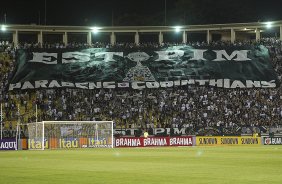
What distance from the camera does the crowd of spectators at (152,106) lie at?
205 ft

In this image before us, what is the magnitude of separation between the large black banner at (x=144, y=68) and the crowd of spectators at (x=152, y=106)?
1141 millimetres

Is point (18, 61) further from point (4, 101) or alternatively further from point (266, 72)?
point (266, 72)

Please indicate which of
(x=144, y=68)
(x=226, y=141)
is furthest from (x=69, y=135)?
(x=144, y=68)

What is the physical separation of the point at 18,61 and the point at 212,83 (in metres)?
23.0

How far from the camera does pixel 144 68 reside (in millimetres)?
70625

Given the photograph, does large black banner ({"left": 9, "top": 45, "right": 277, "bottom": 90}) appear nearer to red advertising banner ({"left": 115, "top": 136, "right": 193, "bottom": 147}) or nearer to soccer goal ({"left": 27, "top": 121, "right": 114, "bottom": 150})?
red advertising banner ({"left": 115, "top": 136, "right": 193, "bottom": 147})

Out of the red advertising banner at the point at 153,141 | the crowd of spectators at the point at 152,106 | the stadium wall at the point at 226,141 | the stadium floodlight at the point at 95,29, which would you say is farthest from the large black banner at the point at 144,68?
the red advertising banner at the point at 153,141

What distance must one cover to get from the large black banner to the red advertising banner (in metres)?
11.9

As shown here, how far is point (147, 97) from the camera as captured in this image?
67062 mm

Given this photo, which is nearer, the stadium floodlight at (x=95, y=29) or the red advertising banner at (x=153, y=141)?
the red advertising banner at (x=153, y=141)

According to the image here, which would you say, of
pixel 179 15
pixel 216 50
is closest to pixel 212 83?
pixel 216 50

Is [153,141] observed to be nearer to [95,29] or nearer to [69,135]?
[69,135]

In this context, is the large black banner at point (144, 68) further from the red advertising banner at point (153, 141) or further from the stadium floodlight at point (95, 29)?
the red advertising banner at point (153, 141)

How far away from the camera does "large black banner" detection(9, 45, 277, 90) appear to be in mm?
68500
